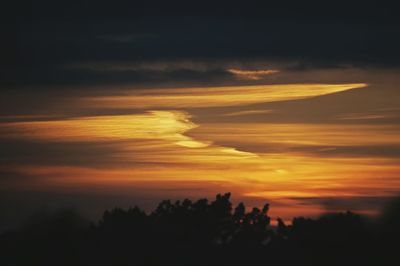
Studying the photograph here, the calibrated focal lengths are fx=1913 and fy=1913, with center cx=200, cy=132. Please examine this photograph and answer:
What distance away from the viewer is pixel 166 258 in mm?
85000

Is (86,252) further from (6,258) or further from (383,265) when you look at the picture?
(383,265)

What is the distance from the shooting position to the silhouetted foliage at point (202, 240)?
78.6m

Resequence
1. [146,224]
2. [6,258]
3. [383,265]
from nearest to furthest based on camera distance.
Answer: [383,265] → [6,258] → [146,224]

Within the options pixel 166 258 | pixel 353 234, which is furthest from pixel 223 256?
pixel 353 234

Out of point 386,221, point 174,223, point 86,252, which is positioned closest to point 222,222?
point 174,223

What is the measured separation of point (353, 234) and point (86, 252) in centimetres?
1279

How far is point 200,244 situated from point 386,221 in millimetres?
13757

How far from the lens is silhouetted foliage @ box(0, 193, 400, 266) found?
78.6 metres

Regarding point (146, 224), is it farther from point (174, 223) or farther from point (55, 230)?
point (55, 230)

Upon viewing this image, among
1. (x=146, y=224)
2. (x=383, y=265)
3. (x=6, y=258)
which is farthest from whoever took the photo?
(x=146, y=224)

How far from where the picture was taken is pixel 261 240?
88.0 meters

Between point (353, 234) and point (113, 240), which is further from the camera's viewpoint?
point (113, 240)

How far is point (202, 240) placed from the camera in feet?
293

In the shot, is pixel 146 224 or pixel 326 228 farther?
pixel 146 224
